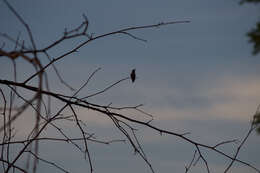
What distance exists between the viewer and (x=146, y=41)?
620 millimetres

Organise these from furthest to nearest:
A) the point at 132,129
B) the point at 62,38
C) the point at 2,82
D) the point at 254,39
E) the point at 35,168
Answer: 1. the point at 254,39
2. the point at 132,129
3. the point at 2,82
4. the point at 62,38
5. the point at 35,168

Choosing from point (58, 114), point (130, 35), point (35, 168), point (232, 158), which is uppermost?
point (130, 35)

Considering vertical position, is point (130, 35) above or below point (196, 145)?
above

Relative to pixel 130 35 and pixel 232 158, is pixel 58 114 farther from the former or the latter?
pixel 232 158

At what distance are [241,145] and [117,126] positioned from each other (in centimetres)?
29

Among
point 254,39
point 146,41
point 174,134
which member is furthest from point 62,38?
point 254,39

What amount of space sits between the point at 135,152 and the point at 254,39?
732 cm

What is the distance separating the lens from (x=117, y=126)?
0.68 m

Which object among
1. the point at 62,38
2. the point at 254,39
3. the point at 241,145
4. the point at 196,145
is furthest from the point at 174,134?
the point at 254,39

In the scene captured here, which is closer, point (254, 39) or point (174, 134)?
point (174, 134)

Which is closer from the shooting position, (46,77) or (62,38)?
(46,77)

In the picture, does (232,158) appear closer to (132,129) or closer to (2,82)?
(132,129)

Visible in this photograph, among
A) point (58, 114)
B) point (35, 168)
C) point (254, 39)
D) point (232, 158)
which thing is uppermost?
point (254, 39)

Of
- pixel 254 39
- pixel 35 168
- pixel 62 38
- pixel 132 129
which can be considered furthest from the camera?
pixel 254 39
